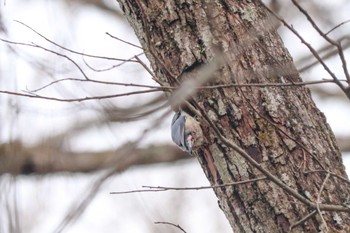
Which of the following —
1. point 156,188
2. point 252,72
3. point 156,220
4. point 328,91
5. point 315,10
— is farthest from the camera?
point 328,91

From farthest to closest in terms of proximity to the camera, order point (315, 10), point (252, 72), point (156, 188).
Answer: point (315, 10), point (252, 72), point (156, 188)

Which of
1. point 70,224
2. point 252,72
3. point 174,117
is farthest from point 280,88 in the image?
point 70,224

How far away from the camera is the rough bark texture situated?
1.29m

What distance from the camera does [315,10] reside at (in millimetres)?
3146

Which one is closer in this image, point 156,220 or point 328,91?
point 156,220

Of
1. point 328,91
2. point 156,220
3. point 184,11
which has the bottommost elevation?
point 156,220

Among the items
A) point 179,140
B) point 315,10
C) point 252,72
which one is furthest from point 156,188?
point 315,10

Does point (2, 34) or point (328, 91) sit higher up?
point (328, 91)

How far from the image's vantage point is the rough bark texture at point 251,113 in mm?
1290

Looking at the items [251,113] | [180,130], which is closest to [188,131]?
[180,130]

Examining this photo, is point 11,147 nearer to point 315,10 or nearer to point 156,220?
point 156,220

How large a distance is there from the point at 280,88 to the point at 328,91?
2109mm

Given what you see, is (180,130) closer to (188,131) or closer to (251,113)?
(188,131)

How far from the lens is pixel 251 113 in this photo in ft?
4.41
